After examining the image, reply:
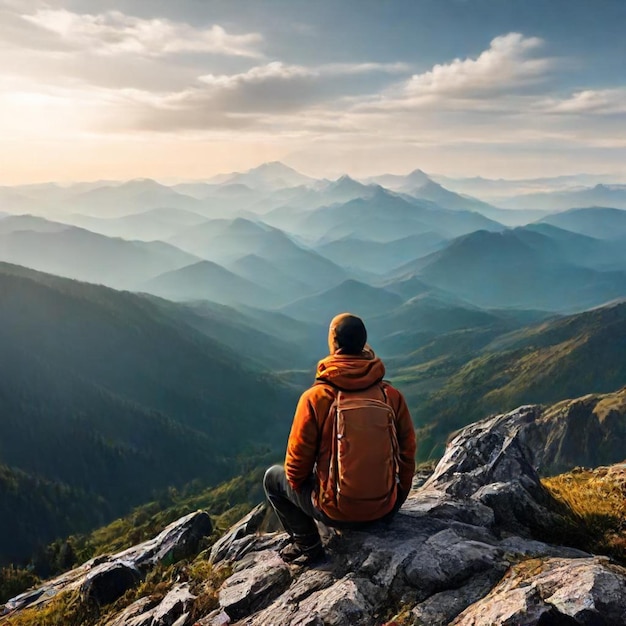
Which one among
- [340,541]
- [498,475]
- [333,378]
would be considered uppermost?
[333,378]

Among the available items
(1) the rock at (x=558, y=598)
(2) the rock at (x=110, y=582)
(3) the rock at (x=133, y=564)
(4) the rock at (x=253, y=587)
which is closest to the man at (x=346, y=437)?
(4) the rock at (x=253, y=587)

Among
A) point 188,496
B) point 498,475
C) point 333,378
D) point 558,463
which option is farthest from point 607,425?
point 333,378

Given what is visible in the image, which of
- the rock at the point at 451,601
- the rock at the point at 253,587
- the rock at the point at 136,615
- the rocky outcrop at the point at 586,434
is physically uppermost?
the rock at the point at 451,601

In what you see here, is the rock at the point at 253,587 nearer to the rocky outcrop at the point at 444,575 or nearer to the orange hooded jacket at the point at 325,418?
the rocky outcrop at the point at 444,575

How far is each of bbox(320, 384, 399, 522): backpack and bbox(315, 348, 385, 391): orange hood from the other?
158 mm

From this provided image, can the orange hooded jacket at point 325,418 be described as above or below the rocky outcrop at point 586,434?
above

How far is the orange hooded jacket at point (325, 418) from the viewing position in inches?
377

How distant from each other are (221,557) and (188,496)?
7911 inches

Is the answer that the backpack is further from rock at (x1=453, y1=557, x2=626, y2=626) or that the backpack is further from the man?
rock at (x1=453, y1=557, x2=626, y2=626)

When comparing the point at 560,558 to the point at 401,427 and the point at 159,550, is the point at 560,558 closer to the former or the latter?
the point at 401,427

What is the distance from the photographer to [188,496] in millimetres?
198500

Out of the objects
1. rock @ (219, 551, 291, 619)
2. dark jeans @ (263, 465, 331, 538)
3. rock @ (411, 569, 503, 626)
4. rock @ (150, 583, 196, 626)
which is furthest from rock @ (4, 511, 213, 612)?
rock @ (411, 569, 503, 626)

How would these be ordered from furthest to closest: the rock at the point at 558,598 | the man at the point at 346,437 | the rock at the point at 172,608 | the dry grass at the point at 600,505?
the rock at the point at 172,608, the dry grass at the point at 600,505, the man at the point at 346,437, the rock at the point at 558,598

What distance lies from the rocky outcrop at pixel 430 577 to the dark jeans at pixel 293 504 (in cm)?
68
